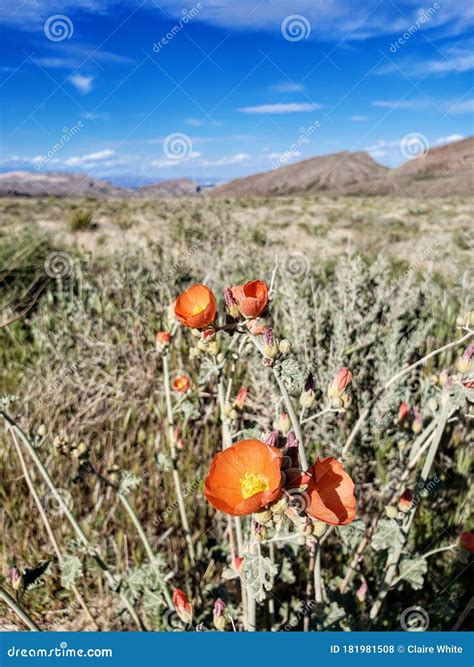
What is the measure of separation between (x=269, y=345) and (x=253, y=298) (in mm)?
71

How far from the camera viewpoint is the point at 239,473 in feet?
2.45

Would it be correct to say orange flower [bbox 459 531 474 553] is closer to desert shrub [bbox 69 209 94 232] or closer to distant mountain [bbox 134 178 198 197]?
distant mountain [bbox 134 178 198 197]

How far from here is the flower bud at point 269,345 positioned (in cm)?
77

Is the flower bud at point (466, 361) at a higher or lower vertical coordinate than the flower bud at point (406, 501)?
higher

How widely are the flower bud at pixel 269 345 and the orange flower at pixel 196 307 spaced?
0.29 ft

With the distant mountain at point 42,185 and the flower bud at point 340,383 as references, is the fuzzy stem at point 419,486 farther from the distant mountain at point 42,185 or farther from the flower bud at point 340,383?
the distant mountain at point 42,185

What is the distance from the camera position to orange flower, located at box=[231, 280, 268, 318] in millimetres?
759

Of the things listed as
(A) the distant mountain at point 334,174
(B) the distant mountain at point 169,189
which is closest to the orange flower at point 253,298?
(B) the distant mountain at point 169,189

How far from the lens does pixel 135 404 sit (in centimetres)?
195

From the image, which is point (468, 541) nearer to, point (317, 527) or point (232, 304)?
point (317, 527)

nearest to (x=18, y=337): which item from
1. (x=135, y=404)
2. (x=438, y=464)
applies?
(x=135, y=404)

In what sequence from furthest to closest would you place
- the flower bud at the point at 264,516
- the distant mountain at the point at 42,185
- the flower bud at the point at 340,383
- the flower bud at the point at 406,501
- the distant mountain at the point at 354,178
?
the distant mountain at the point at 354,178 < the distant mountain at the point at 42,185 < the flower bud at the point at 406,501 < the flower bud at the point at 340,383 < the flower bud at the point at 264,516

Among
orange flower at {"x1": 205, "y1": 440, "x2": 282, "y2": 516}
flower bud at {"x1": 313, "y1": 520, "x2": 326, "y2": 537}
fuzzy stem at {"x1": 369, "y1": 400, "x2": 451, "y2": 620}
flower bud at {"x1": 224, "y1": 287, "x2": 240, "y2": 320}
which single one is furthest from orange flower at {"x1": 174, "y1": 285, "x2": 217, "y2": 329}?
fuzzy stem at {"x1": 369, "y1": 400, "x2": 451, "y2": 620}
